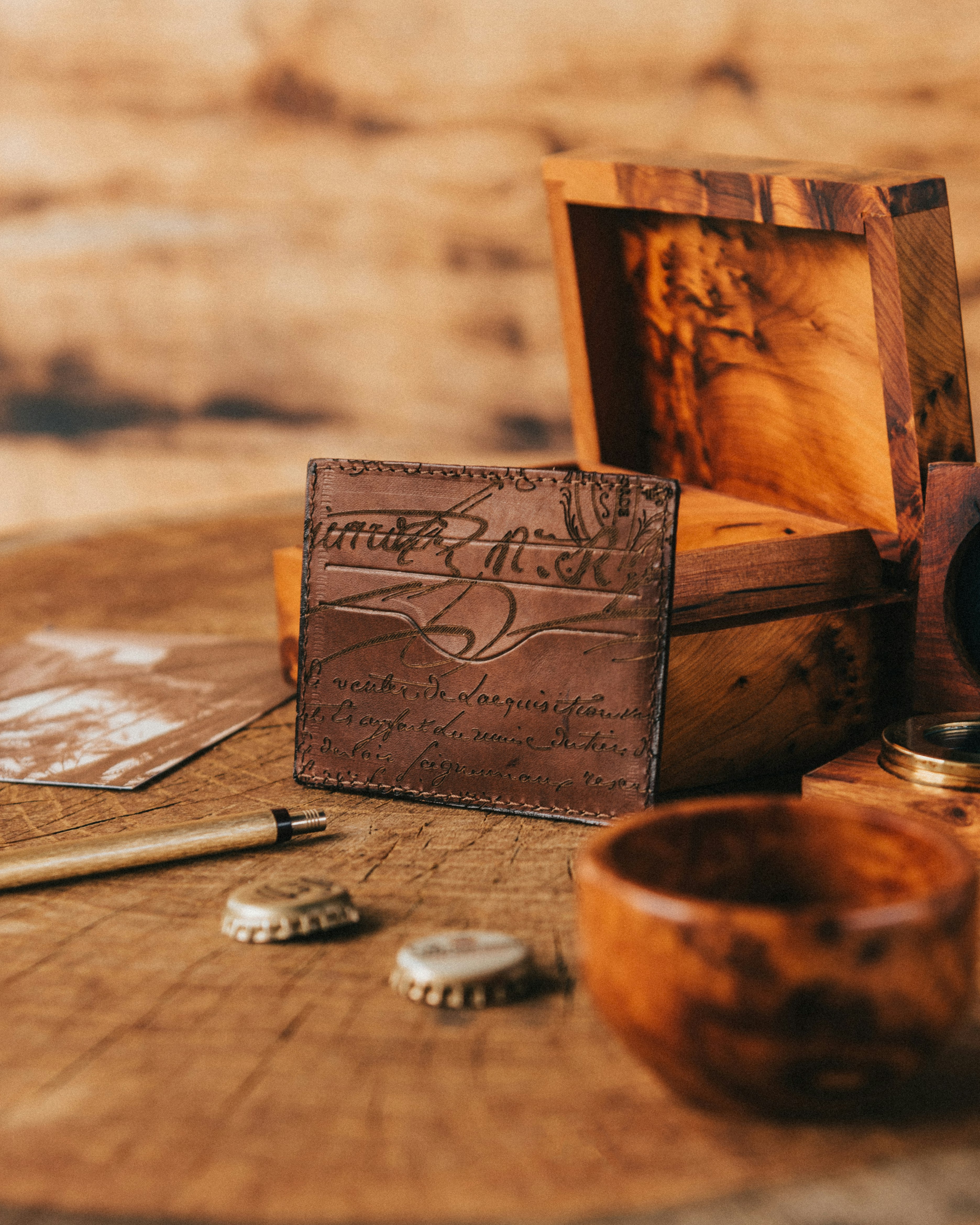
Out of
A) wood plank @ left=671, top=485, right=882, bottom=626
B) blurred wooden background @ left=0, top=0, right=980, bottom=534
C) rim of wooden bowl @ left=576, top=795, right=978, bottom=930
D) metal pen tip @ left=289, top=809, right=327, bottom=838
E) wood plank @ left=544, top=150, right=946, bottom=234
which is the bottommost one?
metal pen tip @ left=289, top=809, right=327, bottom=838

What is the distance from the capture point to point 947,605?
0.95 meters

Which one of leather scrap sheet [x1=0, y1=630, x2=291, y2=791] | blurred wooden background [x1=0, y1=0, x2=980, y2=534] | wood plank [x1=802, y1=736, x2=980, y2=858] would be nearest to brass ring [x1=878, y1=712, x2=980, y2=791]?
wood plank [x1=802, y1=736, x2=980, y2=858]

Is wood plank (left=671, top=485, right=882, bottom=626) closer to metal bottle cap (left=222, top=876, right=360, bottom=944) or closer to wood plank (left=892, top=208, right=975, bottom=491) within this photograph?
wood plank (left=892, top=208, right=975, bottom=491)

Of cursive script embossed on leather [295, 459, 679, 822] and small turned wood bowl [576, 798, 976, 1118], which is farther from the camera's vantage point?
cursive script embossed on leather [295, 459, 679, 822]

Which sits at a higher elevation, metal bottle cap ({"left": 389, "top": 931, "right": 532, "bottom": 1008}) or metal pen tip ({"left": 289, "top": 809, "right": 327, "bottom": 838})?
metal pen tip ({"left": 289, "top": 809, "right": 327, "bottom": 838})

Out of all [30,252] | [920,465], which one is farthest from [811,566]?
[30,252]

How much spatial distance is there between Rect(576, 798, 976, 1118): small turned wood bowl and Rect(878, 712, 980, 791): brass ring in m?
0.28

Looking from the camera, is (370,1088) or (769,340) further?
(769,340)

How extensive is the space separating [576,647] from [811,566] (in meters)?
0.25

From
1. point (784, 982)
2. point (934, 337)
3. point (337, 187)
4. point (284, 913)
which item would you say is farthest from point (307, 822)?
point (337, 187)

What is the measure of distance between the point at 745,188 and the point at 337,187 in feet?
5.20

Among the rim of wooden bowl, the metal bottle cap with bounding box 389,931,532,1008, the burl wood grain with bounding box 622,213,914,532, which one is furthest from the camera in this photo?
the burl wood grain with bounding box 622,213,914,532

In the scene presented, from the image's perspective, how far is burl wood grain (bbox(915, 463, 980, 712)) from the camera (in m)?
0.93

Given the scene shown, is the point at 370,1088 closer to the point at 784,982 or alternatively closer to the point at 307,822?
the point at 784,982
